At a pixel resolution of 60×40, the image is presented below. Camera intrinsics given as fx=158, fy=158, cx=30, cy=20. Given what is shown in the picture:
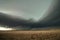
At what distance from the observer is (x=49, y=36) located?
0.43 metres

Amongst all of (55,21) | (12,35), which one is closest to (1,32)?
(12,35)

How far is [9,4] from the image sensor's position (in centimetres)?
44

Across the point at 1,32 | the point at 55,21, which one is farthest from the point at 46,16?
the point at 1,32

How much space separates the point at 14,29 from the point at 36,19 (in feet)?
0.22

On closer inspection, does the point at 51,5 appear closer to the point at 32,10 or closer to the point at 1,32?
the point at 32,10

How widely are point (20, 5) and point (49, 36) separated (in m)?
0.12

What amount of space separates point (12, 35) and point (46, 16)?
106mm

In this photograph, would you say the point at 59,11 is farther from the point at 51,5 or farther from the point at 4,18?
the point at 4,18

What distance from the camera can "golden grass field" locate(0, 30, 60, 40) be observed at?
0.42 metres

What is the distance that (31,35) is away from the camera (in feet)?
1.40

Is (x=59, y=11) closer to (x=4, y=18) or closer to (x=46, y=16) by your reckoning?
(x=46, y=16)

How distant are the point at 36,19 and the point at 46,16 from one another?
3cm

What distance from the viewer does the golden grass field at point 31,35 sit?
42cm

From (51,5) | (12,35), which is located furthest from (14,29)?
(51,5)
